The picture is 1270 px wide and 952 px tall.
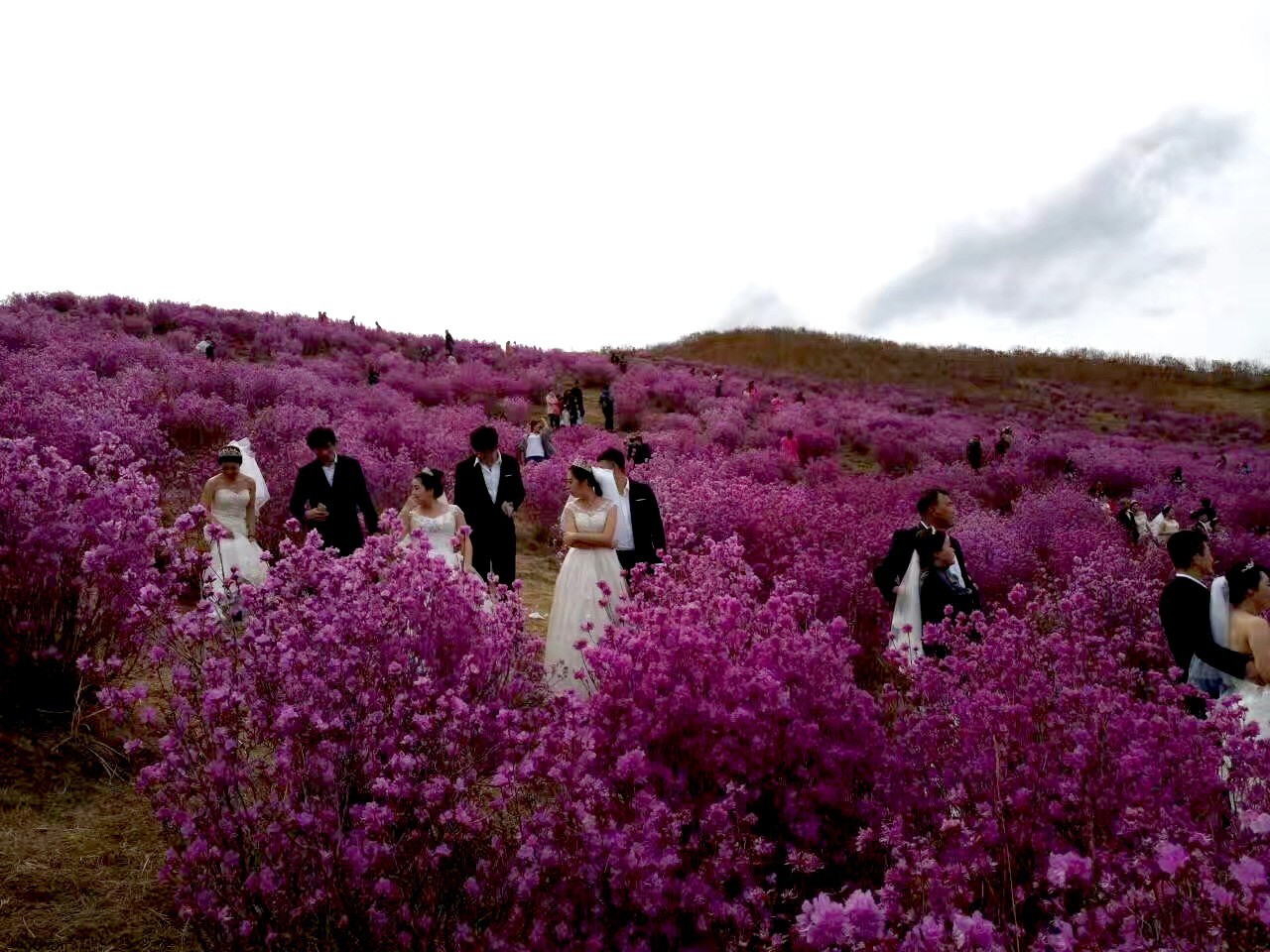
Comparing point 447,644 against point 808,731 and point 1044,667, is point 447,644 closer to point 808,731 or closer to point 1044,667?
point 808,731

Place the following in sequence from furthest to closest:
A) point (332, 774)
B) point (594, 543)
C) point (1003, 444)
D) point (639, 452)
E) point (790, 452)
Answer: point (1003, 444) → point (790, 452) → point (639, 452) → point (594, 543) → point (332, 774)

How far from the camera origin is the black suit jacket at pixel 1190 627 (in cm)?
405

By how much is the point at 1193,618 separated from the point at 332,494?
555cm

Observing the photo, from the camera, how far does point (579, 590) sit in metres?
5.59

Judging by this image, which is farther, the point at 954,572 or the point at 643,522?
the point at 643,522

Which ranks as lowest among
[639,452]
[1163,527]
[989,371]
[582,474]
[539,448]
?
[1163,527]

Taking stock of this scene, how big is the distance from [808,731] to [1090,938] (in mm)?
1134

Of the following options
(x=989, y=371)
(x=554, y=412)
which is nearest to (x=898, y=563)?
(x=554, y=412)

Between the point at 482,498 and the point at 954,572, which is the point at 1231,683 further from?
the point at 482,498

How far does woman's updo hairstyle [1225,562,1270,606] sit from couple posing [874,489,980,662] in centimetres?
138

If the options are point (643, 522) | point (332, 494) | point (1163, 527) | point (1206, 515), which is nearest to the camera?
point (643, 522)

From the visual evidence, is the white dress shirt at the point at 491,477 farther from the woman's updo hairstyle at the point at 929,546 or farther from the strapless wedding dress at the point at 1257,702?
the strapless wedding dress at the point at 1257,702

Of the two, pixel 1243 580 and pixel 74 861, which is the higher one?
pixel 1243 580

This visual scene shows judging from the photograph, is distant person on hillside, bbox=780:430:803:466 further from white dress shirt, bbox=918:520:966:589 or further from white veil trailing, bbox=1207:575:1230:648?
white veil trailing, bbox=1207:575:1230:648
